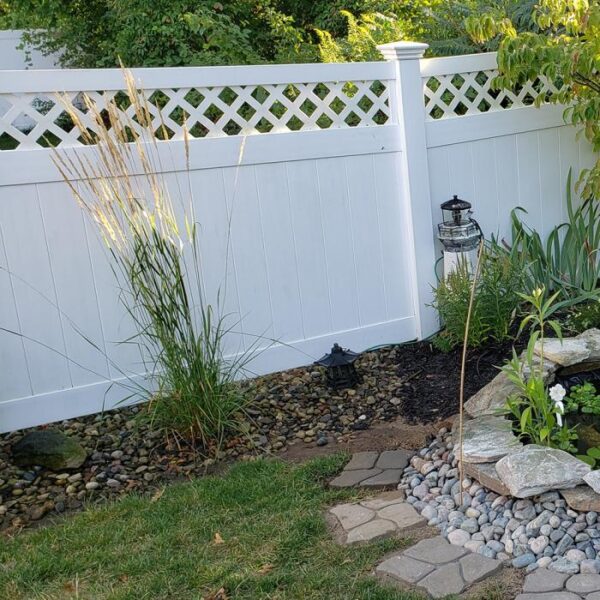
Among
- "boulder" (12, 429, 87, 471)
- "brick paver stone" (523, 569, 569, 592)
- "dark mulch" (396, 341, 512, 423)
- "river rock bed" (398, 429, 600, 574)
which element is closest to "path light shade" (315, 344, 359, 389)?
"dark mulch" (396, 341, 512, 423)

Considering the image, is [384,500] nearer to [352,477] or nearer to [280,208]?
[352,477]

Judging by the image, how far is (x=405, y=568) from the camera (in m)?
2.56

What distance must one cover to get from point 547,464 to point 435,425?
978 mm

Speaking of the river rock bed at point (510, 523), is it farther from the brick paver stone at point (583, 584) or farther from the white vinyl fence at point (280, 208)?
the white vinyl fence at point (280, 208)

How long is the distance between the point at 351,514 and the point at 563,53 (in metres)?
2.97

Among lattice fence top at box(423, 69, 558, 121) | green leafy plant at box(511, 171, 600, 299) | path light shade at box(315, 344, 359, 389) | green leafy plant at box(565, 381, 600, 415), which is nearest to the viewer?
green leafy plant at box(565, 381, 600, 415)

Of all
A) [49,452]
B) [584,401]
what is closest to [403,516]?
[584,401]

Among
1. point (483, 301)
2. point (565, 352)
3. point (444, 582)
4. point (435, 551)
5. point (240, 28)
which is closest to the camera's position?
point (444, 582)

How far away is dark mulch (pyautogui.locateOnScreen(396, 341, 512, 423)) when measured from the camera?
13.0 feet

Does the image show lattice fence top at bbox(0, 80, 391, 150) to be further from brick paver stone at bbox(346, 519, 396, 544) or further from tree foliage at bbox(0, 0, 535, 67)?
brick paver stone at bbox(346, 519, 396, 544)

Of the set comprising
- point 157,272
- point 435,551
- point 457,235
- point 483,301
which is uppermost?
point 157,272

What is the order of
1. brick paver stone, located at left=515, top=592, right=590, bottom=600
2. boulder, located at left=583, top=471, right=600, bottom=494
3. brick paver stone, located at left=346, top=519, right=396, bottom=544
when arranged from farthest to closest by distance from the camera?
brick paver stone, located at left=346, top=519, right=396, bottom=544, boulder, located at left=583, top=471, right=600, bottom=494, brick paver stone, located at left=515, top=592, right=590, bottom=600

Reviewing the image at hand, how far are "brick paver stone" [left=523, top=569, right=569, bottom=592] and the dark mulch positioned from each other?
1413 millimetres

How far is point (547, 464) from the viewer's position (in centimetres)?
279
